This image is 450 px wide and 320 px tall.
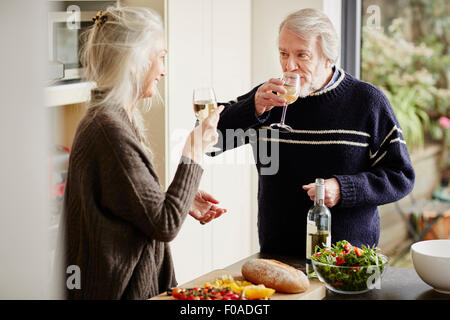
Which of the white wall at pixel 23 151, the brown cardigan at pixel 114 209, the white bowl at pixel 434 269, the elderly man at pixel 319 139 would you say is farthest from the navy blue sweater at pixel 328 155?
the white wall at pixel 23 151

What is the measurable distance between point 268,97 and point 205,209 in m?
0.44

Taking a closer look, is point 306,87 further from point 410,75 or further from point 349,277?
point 410,75

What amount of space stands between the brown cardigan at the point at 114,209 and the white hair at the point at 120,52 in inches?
1.9

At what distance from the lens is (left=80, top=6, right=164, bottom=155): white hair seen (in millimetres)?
1497

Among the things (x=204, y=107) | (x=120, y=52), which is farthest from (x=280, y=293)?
(x=120, y=52)

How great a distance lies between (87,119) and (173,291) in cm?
44

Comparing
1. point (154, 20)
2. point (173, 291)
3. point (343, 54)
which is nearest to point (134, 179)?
point (173, 291)

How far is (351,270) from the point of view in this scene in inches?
62.9

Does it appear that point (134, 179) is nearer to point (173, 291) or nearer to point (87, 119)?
point (87, 119)

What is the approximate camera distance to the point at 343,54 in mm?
3410

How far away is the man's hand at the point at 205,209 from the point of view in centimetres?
184

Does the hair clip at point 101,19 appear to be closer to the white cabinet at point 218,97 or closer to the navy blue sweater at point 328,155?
the navy blue sweater at point 328,155

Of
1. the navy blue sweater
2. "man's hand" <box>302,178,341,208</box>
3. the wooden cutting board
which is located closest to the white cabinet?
the navy blue sweater

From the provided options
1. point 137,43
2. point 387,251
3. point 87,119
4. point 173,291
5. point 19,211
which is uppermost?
point 137,43
